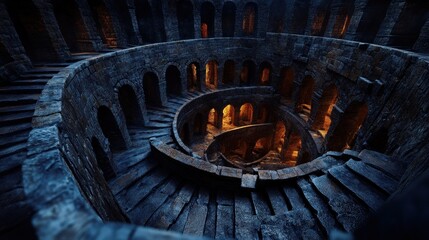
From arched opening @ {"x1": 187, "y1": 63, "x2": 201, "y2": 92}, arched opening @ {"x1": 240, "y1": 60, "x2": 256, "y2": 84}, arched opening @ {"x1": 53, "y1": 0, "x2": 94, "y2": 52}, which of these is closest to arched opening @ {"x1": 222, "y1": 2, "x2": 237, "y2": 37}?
arched opening @ {"x1": 240, "y1": 60, "x2": 256, "y2": 84}

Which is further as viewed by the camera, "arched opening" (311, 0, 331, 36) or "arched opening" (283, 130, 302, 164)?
"arched opening" (311, 0, 331, 36)

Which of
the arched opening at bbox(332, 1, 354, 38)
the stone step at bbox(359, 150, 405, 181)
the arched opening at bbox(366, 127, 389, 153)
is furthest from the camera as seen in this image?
the arched opening at bbox(332, 1, 354, 38)

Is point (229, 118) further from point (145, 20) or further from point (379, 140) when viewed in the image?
point (379, 140)

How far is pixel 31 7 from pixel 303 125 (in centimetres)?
1385

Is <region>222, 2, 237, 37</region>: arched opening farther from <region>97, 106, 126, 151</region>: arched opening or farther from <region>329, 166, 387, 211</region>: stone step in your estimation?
<region>329, 166, 387, 211</region>: stone step

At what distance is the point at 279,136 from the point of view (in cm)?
1652

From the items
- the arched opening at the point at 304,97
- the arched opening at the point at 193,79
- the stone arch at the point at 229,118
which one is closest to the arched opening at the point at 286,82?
the arched opening at the point at 304,97

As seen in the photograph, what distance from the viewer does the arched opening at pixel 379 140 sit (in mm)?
6484

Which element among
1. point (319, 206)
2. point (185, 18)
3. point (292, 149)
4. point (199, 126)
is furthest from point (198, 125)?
point (319, 206)

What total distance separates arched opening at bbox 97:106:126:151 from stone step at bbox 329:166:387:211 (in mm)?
7791

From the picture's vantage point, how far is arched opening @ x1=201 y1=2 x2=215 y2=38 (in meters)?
16.7

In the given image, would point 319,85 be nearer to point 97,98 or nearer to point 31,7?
point 97,98

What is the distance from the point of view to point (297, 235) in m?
4.22

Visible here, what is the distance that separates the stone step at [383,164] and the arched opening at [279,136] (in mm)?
10235
